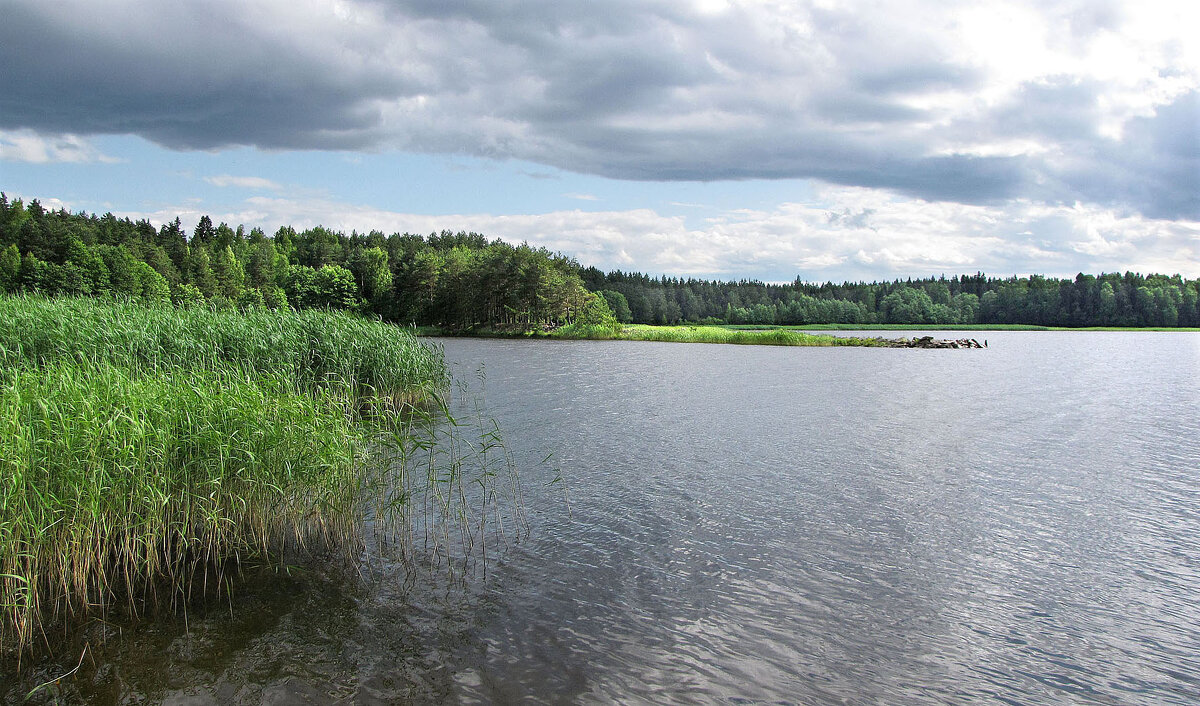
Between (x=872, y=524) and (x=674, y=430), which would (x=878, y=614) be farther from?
(x=674, y=430)

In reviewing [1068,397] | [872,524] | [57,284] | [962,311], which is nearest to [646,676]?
[872,524]

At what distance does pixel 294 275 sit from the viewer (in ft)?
344

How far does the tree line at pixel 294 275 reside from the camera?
7538 cm

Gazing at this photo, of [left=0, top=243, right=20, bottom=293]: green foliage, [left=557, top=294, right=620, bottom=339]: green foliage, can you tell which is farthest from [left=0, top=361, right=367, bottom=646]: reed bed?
[left=0, top=243, right=20, bottom=293]: green foliage

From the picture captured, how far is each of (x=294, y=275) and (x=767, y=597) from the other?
364 feet

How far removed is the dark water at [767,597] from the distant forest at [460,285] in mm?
44759

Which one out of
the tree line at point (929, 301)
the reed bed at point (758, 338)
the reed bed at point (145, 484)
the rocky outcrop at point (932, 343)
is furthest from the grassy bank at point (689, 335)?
the reed bed at point (145, 484)

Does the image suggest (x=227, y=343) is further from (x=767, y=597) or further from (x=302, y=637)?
(x=767, y=597)

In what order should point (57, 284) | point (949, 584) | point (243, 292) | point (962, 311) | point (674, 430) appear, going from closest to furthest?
point (949, 584)
point (674, 430)
point (57, 284)
point (243, 292)
point (962, 311)

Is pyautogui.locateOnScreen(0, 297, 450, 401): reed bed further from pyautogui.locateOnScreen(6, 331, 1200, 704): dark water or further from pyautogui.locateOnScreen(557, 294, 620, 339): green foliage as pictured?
pyautogui.locateOnScreen(557, 294, 620, 339): green foliage

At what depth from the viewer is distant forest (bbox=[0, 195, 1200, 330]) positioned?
3041 inches

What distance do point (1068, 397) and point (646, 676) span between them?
85.4 ft

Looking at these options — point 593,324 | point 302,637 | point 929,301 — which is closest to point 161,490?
point 302,637

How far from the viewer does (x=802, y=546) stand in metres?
8.92
